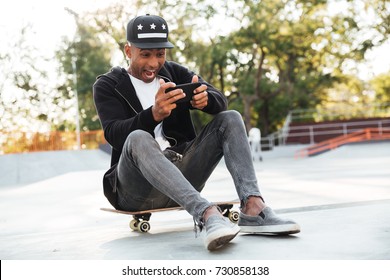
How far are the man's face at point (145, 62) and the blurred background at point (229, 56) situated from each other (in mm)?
21244

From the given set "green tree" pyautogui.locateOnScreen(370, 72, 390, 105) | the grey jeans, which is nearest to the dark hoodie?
the grey jeans

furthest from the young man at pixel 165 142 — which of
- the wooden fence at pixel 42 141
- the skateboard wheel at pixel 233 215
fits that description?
the wooden fence at pixel 42 141

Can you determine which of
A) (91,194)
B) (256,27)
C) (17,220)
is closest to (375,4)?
(256,27)

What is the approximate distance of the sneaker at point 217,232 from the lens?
264cm

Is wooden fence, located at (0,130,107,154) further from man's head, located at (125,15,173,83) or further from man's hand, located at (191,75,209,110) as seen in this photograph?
man's hand, located at (191,75,209,110)

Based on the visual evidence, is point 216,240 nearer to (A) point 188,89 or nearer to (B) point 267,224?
(B) point 267,224

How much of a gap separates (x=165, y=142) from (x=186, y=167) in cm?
26

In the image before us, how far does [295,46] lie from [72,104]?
51.7 ft

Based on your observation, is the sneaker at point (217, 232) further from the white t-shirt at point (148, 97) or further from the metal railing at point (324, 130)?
the metal railing at point (324, 130)

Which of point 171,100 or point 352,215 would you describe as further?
point 352,215

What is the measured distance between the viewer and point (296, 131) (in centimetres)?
3147

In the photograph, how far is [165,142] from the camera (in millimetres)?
3518

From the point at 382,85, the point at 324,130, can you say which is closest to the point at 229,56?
the point at 324,130
